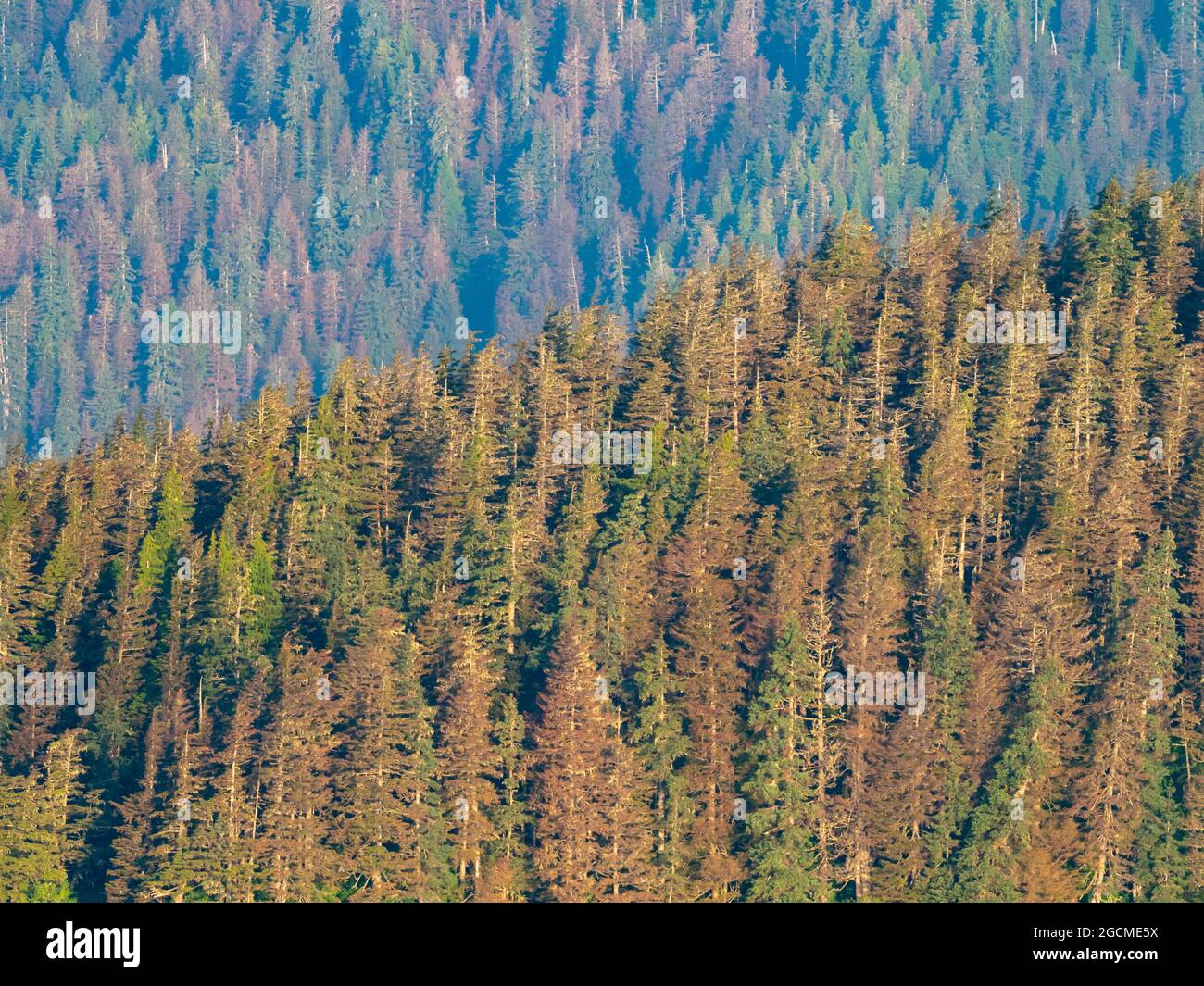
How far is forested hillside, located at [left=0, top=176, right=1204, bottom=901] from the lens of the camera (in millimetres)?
99312

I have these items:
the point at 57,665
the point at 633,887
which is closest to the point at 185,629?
the point at 57,665

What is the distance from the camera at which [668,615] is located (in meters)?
108

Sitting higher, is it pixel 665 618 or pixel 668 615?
pixel 668 615

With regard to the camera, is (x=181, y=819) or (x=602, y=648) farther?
(x=602, y=648)

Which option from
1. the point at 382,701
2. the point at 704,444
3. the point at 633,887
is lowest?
the point at 633,887

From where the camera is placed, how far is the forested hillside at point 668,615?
9931cm

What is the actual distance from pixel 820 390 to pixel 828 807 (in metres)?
29.1

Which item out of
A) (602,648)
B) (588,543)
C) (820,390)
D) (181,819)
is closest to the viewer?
(181,819)

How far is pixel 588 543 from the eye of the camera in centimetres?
11344

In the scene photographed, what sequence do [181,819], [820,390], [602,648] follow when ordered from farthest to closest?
[820,390]
[602,648]
[181,819]

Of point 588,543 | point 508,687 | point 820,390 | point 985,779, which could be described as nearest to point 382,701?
point 508,687

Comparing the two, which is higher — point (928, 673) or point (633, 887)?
point (928, 673)

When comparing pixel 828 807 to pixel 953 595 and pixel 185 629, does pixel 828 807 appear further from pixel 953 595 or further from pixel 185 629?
pixel 185 629

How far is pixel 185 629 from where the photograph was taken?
109 m
